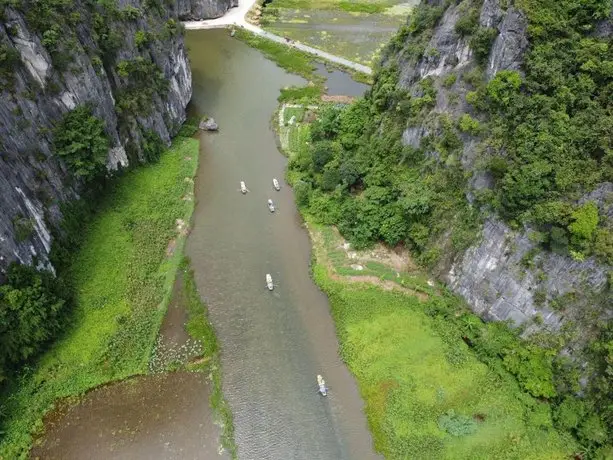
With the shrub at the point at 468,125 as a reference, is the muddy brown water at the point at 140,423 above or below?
below

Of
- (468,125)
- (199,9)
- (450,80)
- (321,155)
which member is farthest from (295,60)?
(468,125)

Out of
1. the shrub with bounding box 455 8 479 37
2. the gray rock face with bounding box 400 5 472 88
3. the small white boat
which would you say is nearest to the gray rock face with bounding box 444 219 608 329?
the small white boat

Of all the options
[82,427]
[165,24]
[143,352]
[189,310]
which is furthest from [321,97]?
[82,427]

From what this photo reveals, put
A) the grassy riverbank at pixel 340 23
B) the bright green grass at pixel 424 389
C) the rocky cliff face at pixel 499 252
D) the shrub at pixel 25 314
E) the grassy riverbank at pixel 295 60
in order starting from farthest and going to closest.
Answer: the grassy riverbank at pixel 340 23 → the grassy riverbank at pixel 295 60 → the rocky cliff face at pixel 499 252 → the shrub at pixel 25 314 → the bright green grass at pixel 424 389

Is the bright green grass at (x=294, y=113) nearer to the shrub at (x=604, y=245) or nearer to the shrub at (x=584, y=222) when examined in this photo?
the shrub at (x=584, y=222)

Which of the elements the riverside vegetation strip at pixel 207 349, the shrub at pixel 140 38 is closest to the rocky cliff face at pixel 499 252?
the riverside vegetation strip at pixel 207 349
